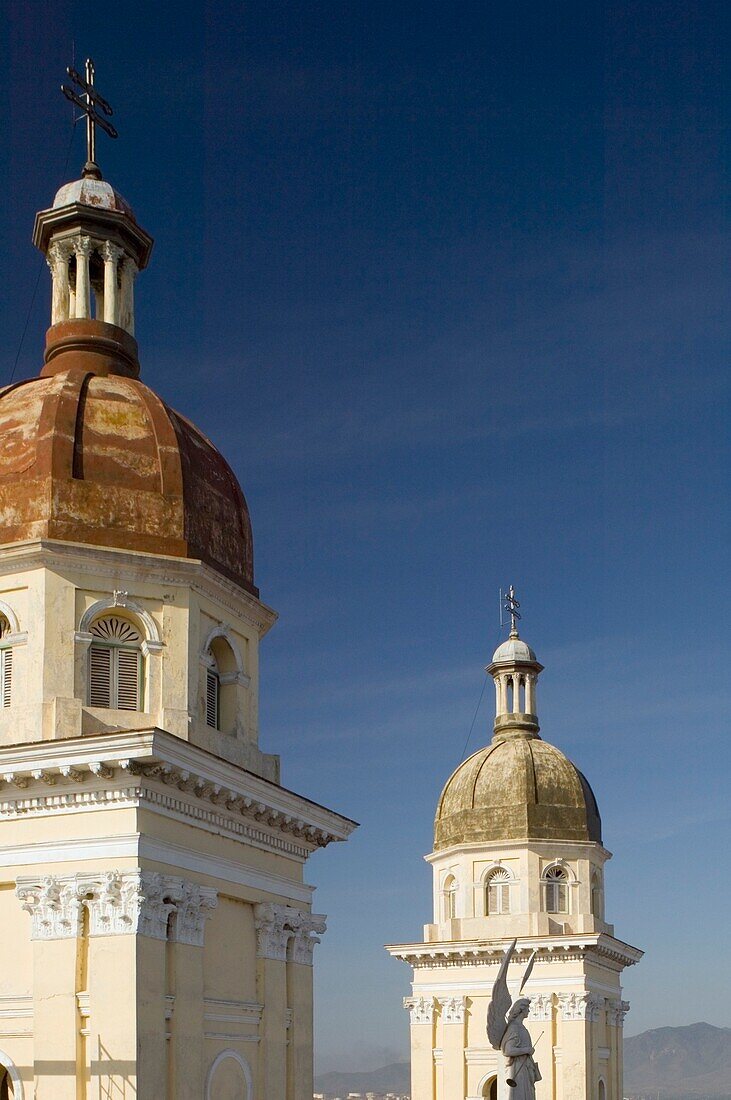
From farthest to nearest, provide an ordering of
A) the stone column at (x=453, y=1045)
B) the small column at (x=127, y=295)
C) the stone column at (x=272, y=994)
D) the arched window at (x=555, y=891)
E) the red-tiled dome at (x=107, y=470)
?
the arched window at (x=555, y=891) → the stone column at (x=453, y=1045) → the small column at (x=127, y=295) → the stone column at (x=272, y=994) → the red-tiled dome at (x=107, y=470)

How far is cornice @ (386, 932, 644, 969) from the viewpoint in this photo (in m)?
41.2

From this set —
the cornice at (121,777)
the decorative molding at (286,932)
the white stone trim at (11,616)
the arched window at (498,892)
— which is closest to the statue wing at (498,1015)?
the decorative molding at (286,932)

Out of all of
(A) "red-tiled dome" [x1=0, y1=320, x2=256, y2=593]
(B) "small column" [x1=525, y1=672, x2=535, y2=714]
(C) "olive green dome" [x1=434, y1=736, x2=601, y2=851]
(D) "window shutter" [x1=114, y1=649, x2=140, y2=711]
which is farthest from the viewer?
(B) "small column" [x1=525, y1=672, x2=535, y2=714]

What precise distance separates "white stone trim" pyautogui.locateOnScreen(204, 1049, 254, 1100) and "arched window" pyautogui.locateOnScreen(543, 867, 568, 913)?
21.4 metres

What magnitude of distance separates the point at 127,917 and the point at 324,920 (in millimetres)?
6086

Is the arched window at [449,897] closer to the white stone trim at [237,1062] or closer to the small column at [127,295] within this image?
the white stone trim at [237,1062]

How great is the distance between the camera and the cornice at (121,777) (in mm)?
19875

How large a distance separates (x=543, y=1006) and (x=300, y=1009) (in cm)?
1864

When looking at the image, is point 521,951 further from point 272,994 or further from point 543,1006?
point 272,994

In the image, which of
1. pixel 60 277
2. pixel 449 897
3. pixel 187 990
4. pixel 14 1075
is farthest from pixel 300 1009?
pixel 449 897

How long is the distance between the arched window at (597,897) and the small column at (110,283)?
82.8 ft

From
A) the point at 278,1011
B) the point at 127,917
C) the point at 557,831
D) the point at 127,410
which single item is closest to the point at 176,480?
the point at 127,410

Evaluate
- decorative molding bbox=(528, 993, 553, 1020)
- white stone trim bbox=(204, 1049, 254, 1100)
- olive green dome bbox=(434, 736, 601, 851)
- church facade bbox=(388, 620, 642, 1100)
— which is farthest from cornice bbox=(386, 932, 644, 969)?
white stone trim bbox=(204, 1049, 254, 1100)

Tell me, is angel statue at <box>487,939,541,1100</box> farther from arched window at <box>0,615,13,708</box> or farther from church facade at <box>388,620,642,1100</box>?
church facade at <box>388,620,642,1100</box>
